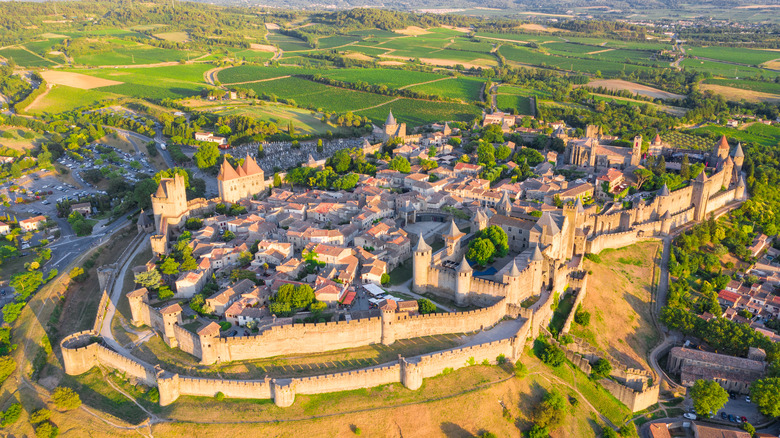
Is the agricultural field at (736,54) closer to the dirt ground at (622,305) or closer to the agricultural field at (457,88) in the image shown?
the agricultural field at (457,88)

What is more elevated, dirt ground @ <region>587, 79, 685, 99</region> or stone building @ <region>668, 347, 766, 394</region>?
dirt ground @ <region>587, 79, 685, 99</region>

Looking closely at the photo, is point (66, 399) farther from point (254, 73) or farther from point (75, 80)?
point (254, 73)

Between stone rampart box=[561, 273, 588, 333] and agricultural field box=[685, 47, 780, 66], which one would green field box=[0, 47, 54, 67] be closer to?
stone rampart box=[561, 273, 588, 333]

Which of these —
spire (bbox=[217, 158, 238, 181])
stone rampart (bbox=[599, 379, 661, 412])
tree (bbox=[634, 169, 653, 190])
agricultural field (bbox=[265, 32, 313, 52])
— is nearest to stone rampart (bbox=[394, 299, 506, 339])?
stone rampart (bbox=[599, 379, 661, 412])

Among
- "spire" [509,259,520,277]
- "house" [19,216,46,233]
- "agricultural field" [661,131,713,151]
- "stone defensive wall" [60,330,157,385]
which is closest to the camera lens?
"stone defensive wall" [60,330,157,385]

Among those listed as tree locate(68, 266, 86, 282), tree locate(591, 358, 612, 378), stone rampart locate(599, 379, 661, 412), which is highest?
tree locate(68, 266, 86, 282)

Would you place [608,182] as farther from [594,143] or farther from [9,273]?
[9,273]

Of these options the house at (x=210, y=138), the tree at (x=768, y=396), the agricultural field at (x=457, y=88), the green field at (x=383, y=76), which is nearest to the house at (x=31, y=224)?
the house at (x=210, y=138)
